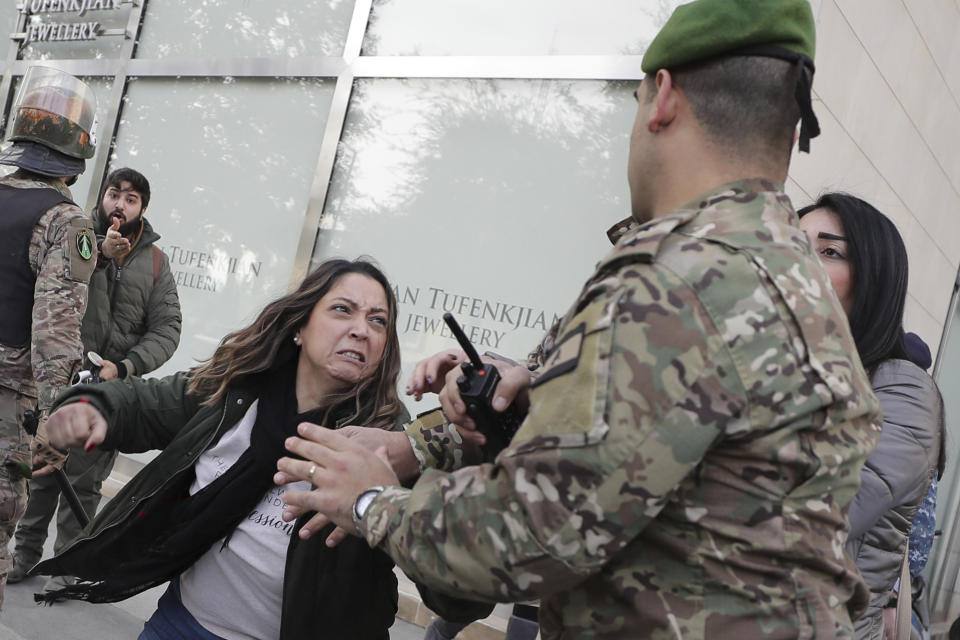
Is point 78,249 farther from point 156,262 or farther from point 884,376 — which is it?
point 884,376

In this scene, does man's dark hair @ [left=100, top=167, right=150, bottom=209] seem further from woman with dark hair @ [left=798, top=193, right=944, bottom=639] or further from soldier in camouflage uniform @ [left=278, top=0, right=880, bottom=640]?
soldier in camouflage uniform @ [left=278, top=0, right=880, bottom=640]

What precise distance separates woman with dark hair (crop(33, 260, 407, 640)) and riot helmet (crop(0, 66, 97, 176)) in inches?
56.4

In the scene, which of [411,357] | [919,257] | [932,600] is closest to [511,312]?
[411,357]

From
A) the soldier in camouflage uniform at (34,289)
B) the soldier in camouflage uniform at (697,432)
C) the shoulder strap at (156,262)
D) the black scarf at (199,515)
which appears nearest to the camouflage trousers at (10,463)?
the soldier in camouflage uniform at (34,289)

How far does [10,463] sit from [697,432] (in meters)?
2.92

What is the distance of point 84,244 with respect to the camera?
3.42 meters

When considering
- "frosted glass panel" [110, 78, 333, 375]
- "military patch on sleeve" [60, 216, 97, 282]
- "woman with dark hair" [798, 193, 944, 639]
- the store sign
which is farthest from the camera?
the store sign

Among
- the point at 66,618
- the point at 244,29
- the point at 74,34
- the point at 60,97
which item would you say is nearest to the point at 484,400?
the point at 60,97

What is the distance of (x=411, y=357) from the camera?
5824mm

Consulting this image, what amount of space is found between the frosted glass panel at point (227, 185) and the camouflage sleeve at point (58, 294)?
3032mm

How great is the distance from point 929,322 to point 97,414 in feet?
24.3

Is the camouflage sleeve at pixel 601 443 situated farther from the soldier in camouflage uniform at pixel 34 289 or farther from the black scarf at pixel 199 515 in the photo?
the soldier in camouflage uniform at pixel 34 289

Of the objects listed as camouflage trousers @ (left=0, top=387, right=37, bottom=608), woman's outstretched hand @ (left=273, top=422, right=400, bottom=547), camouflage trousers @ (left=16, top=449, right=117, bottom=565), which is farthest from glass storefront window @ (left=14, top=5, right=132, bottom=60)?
woman's outstretched hand @ (left=273, top=422, right=400, bottom=547)

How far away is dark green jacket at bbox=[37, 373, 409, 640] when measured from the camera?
2.17m
